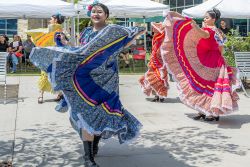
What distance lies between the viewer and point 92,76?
456 cm

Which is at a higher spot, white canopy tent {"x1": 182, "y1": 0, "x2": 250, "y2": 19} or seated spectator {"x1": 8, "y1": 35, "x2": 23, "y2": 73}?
white canopy tent {"x1": 182, "y1": 0, "x2": 250, "y2": 19}

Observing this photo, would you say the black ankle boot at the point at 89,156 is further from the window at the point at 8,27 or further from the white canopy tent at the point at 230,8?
the window at the point at 8,27

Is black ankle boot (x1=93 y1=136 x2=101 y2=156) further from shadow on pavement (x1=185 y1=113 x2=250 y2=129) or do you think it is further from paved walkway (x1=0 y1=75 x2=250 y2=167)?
shadow on pavement (x1=185 y1=113 x2=250 y2=129)

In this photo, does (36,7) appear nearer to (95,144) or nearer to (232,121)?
(232,121)

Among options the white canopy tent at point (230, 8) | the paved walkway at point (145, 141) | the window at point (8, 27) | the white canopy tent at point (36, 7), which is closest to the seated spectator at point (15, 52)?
the white canopy tent at point (36, 7)

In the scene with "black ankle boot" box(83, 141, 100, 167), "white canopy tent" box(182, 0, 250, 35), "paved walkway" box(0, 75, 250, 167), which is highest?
"white canopy tent" box(182, 0, 250, 35)

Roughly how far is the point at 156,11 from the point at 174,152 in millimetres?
10653

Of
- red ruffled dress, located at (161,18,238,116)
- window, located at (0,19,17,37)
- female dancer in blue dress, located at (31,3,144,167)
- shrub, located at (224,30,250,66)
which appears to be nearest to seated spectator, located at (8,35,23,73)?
shrub, located at (224,30,250,66)

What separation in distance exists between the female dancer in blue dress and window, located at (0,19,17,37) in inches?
1184

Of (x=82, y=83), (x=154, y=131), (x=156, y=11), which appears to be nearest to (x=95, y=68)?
(x=82, y=83)

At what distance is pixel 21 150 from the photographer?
17.7 ft

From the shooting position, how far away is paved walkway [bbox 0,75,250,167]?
5.01 meters

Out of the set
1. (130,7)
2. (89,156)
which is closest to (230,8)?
(130,7)

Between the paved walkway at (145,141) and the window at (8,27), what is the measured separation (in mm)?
26111
